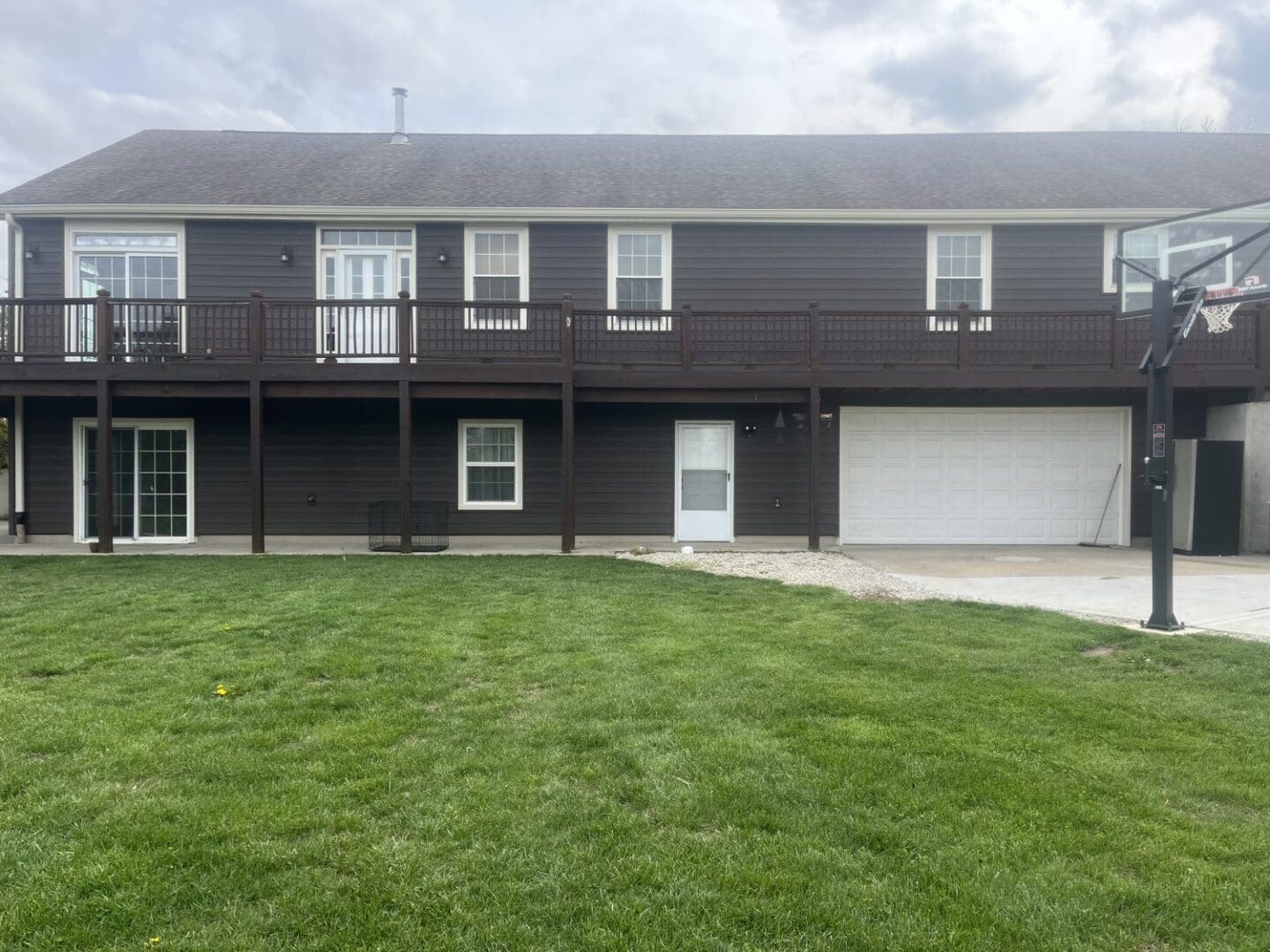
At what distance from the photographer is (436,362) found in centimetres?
1130

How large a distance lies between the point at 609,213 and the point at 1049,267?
6928 mm

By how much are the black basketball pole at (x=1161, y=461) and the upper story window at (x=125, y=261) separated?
12948 mm

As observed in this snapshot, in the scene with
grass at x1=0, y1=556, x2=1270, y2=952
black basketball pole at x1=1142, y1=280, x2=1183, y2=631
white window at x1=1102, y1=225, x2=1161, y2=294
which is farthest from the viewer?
white window at x1=1102, y1=225, x2=1161, y2=294

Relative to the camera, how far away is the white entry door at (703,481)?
12945 millimetres

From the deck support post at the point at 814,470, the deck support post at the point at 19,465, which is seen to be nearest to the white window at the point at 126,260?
the deck support post at the point at 19,465

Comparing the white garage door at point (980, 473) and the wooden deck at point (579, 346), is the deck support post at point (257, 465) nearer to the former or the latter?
the wooden deck at point (579, 346)

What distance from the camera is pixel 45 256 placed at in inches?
492

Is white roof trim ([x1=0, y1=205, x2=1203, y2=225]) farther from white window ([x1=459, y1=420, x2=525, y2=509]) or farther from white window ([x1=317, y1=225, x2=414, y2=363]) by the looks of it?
white window ([x1=459, y1=420, x2=525, y2=509])

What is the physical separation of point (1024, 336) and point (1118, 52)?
118 feet

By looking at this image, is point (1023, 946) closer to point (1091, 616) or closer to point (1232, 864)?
point (1232, 864)

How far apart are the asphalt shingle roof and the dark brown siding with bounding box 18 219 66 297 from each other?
0.40 metres

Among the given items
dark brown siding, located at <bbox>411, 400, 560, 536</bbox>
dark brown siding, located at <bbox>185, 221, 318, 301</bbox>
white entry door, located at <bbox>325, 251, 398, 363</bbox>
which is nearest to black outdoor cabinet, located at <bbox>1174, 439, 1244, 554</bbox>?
dark brown siding, located at <bbox>411, 400, 560, 536</bbox>

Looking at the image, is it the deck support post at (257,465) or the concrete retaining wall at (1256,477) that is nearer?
the deck support post at (257,465)

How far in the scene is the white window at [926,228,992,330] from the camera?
12812mm
